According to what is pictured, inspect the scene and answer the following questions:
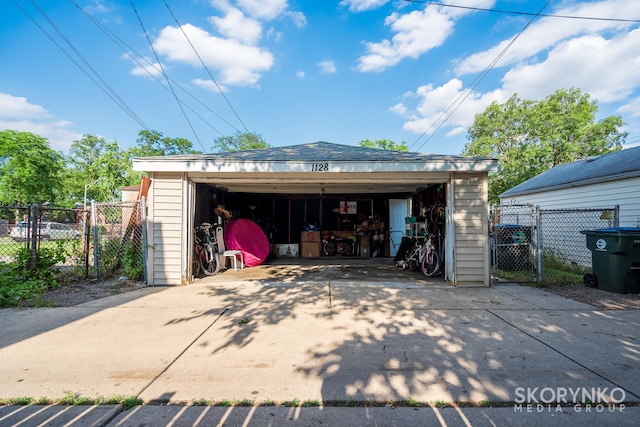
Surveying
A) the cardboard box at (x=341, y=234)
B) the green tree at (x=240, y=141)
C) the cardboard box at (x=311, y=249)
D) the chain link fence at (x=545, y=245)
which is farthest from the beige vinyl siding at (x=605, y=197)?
the green tree at (x=240, y=141)

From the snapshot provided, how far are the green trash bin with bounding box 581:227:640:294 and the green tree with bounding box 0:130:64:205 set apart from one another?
2335cm

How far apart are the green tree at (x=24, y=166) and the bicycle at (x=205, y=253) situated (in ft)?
51.3

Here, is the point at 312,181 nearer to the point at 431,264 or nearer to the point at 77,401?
the point at 431,264

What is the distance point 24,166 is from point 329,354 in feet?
69.2

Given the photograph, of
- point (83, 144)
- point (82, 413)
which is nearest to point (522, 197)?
point (82, 413)

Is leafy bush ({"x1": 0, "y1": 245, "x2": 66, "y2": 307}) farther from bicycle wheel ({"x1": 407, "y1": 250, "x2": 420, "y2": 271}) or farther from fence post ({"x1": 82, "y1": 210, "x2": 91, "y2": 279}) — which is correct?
bicycle wheel ({"x1": 407, "y1": 250, "x2": 420, "y2": 271})

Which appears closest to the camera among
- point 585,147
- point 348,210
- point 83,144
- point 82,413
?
point 82,413

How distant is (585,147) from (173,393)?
25907 mm

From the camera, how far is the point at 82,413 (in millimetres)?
2016

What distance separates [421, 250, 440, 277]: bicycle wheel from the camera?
270 inches

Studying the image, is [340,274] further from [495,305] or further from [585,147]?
[585,147]

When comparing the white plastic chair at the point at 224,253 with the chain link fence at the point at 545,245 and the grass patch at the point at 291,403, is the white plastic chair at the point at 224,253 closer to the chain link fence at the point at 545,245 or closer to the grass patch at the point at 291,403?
the grass patch at the point at 291,403

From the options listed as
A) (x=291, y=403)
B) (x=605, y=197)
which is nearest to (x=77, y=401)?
(x=291, y=403)

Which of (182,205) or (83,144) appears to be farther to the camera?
(83,144)
